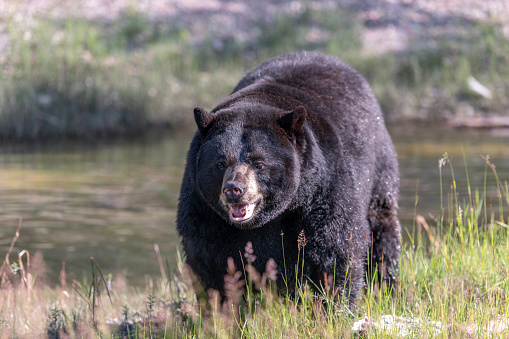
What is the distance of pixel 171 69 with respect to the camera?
17.9 m

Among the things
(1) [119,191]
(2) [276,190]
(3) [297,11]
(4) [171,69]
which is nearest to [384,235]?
(2) [276,190]

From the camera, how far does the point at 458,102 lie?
17.4 m

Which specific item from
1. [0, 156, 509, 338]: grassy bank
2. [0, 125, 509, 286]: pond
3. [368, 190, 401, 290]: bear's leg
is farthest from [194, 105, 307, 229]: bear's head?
[0, 125, 509, 286]: pond

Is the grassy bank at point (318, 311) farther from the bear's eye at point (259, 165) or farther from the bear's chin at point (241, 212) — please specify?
the bear's eye at point (259, 165)

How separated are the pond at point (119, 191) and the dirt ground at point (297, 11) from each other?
5504 millimetres

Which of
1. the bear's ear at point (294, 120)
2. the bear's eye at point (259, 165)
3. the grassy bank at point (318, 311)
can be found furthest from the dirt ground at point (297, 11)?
the bear's eye at point (259, 165)

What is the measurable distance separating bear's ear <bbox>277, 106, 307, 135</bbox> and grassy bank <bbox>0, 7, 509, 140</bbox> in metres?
11.4

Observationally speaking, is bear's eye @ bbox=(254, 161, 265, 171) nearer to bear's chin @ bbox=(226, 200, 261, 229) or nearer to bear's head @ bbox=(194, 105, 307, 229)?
bear's head @ bbox=(194, 105, 307, 229)

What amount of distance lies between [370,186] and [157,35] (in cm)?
1574

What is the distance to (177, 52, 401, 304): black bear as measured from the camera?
414 centimetres

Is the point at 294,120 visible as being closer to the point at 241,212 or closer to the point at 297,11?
the point at 241,212

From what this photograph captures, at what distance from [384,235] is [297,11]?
17169 mm

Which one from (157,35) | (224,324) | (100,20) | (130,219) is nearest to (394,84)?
(157,35)

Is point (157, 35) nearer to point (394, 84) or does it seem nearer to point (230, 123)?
point (394, 84)
